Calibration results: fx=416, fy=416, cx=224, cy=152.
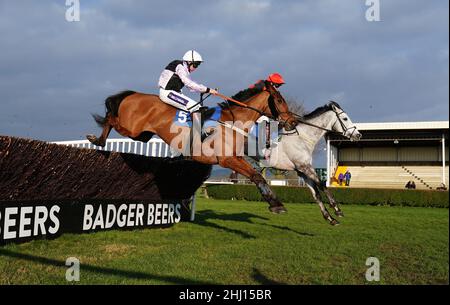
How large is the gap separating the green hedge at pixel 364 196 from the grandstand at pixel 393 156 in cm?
939

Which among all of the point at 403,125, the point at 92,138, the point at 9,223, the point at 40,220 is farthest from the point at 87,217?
the point at 403,125

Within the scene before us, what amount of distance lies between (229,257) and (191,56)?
3.25 metres

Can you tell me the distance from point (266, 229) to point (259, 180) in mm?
3355

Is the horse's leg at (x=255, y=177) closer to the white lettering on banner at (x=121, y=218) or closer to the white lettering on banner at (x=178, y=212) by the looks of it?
the white lettering on banner at (x=121, y=218)

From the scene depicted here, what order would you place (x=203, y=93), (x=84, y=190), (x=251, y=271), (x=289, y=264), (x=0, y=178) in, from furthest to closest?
1. (x=84, y=190)
2. (x=203, y=93)
3. (x=0, y=178)
4. (x=289, y=264)
5. (x=251, y=271)

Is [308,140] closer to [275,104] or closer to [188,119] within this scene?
[275,104]

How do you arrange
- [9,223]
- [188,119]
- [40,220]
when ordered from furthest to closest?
[188,119]
[40,220]
[9,223]

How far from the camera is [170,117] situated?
6867mm

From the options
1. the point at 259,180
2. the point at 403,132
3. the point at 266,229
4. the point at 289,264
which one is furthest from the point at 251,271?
the point at 403,132

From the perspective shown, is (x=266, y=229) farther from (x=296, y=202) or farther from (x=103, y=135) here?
(x=296, y=202)

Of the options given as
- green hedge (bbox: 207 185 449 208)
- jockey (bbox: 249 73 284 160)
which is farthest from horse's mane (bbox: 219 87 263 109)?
green hedge (bbox: 207 185 449 208)

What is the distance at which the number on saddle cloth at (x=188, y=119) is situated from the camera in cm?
664

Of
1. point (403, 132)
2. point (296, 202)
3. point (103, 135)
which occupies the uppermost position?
point (403, 132)
